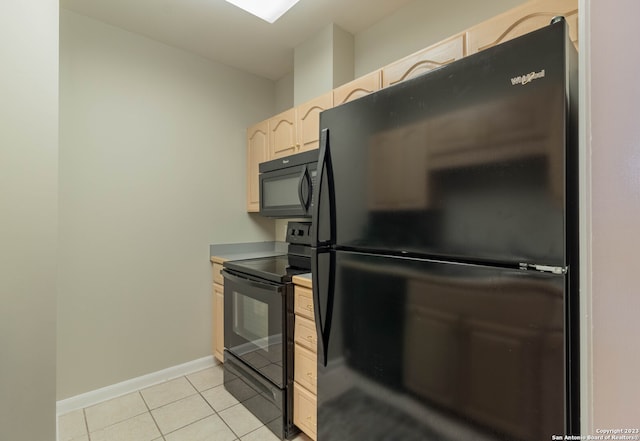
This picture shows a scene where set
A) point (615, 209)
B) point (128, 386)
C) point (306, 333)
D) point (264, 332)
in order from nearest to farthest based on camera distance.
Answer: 1. point (615, 209)
2. point (306, 333)
3. point (264, 332)
4. point (128, 386)

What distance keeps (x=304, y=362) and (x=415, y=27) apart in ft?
7.08

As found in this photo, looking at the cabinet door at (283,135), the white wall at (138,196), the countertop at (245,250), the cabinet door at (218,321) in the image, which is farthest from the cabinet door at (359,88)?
the cabinet door at (218,321)

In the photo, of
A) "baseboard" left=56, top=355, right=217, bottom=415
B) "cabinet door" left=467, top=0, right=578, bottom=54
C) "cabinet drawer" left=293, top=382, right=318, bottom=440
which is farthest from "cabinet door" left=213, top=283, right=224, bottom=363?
"cabinet door" left=467, top=0, right=578, bottom=54

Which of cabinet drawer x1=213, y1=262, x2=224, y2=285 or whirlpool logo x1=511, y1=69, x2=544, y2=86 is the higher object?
whirlpool logo x1=511, y1=69, x2=544, y2=86

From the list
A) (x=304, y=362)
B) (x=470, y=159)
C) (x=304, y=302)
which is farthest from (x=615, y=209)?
(x=304, y=362)

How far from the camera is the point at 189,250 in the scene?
247 centimetres

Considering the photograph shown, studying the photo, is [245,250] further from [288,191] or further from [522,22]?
[522,22]

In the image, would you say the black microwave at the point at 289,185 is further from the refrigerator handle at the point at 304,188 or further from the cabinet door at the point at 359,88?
the cabinet door at the point at 359,88

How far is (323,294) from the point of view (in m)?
1.27

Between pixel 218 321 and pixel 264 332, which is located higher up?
pixel 264 332

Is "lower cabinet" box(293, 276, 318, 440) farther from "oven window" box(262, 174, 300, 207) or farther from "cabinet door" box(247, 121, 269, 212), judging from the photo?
"cabinet door" box(247, 121, 269, 212)

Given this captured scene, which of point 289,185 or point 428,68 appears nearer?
point 428,68

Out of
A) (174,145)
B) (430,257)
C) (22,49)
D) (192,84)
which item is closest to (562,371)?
(430,257)

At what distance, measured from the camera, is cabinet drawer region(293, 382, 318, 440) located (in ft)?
5.17
